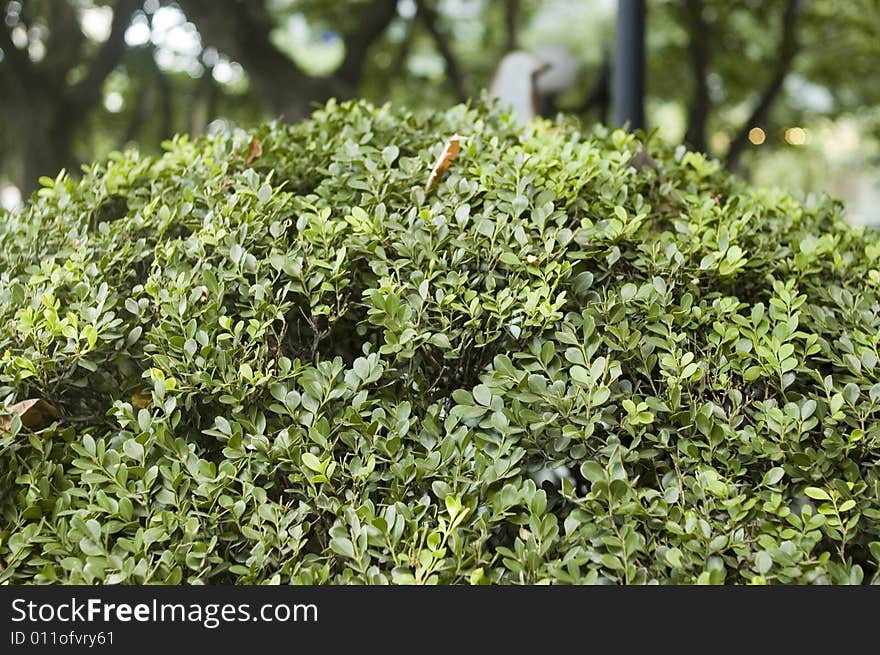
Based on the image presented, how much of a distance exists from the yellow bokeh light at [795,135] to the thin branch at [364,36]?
8.51m

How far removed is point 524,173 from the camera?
225 centimetres

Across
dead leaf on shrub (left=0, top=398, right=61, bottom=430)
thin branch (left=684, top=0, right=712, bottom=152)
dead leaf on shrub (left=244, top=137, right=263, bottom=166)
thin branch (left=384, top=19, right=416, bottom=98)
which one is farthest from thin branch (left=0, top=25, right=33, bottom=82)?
dead leaf on shrub (left=0, top=398, right=61, bottom=430)

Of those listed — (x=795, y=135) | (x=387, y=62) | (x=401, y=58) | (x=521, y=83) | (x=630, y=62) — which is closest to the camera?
(x=630, y=62)

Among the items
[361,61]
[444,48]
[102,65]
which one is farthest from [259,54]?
[444,48]

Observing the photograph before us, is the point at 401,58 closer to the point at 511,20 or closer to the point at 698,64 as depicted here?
the point at 511,20

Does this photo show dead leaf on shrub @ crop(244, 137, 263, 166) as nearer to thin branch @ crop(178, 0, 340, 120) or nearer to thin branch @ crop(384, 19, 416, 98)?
thin branch @ crop(178, 0, 340, 120)

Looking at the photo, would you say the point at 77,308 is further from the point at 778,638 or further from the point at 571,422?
the point at 778,638

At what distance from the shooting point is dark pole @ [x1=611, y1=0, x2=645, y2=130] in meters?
4.52

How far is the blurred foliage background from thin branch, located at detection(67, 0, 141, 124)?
2 centimetres

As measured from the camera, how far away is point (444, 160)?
2.32 metres

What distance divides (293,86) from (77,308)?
284 inches

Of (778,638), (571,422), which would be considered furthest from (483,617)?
(778,638)

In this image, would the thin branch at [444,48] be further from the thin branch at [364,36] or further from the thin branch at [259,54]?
the thin branch at [259,54]

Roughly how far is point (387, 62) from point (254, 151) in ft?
42.4
